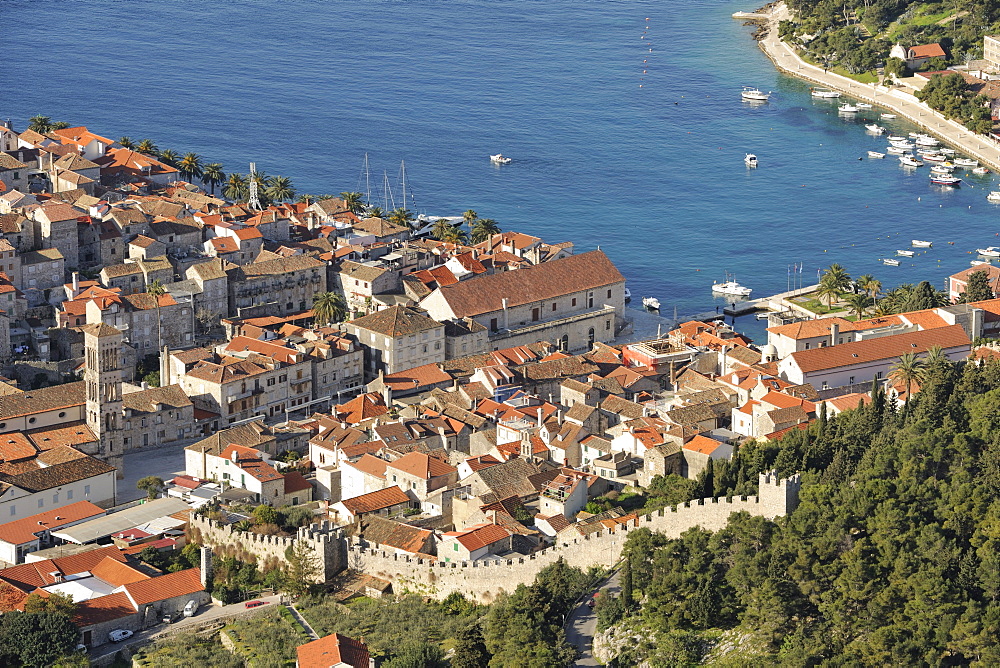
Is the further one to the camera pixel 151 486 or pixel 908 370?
pixel 908 370

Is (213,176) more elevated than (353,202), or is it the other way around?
(213,176)

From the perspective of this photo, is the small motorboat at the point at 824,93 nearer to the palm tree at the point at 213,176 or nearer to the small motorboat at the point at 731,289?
the small motorboat at the point at 731,289

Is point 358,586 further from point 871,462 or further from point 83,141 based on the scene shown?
point 83,141

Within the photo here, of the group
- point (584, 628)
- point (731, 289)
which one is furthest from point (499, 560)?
point (731, 289)

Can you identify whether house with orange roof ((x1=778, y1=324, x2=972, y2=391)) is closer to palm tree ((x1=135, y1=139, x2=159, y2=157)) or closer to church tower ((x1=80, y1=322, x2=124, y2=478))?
church tower ((x1=80, y1=322, x2=124, y2=478))

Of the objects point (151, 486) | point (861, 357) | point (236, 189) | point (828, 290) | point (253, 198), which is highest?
point (861, 357)

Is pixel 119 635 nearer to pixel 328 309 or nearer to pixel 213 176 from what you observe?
pixel 328 309
